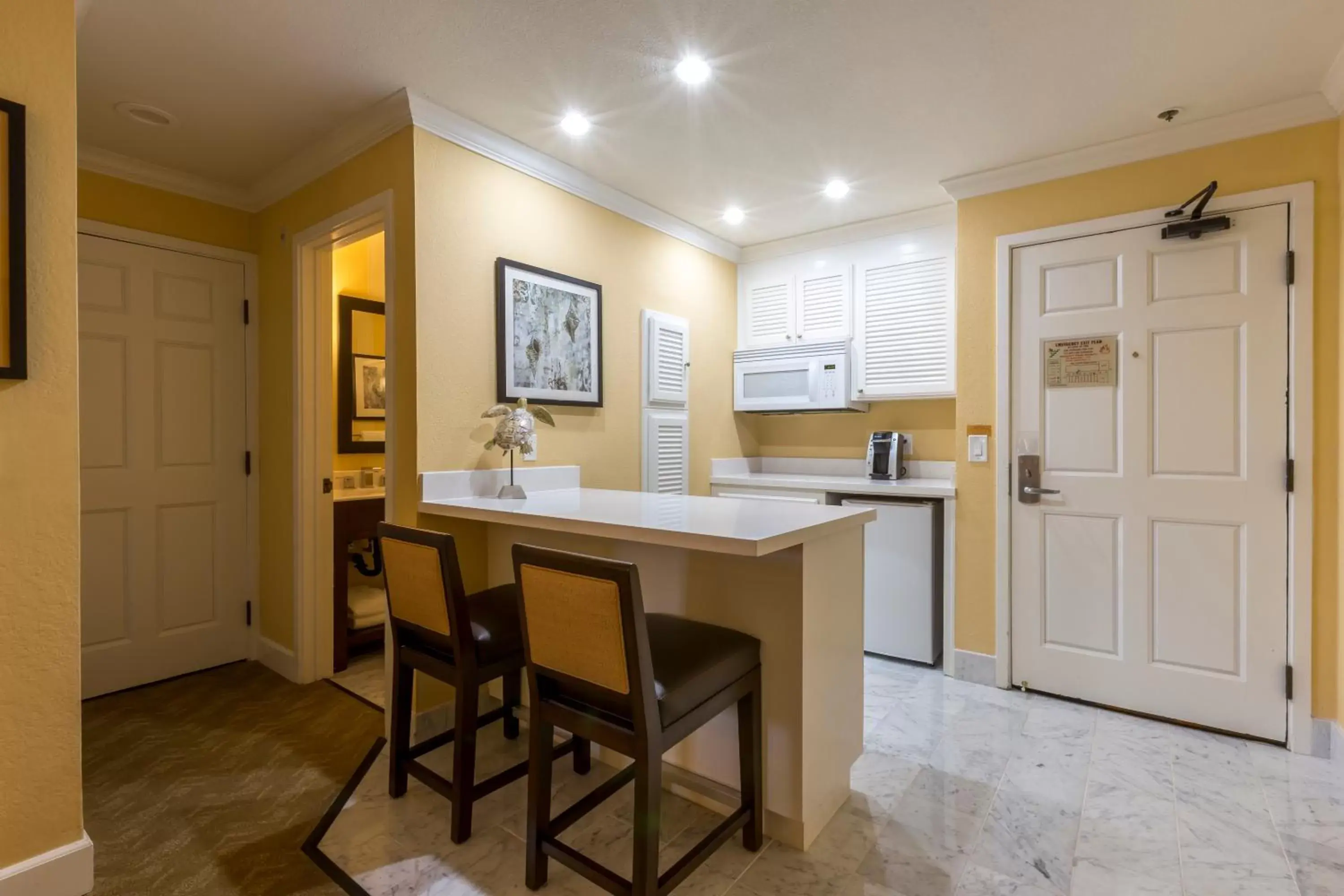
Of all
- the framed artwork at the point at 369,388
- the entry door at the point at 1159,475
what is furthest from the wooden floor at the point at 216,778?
the entry door at the point at 1159,475

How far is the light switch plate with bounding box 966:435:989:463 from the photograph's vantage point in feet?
9.86

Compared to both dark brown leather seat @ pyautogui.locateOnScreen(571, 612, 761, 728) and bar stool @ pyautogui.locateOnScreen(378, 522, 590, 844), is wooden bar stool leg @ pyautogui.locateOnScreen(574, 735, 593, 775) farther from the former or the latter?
dark brown leather seat @ pyautogui.locateOnScreen(571, 612, 761, 728)

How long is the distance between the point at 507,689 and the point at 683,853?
3.08 ft

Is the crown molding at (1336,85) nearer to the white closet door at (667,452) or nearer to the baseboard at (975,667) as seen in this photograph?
the baseboard at (975,667)

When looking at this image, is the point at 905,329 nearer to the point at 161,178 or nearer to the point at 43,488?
the point at 43,488

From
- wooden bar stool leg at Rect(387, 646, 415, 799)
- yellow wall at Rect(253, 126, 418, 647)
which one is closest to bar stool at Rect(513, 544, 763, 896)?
wooden bar stool leg at Rect(387, 646, 415, 799)

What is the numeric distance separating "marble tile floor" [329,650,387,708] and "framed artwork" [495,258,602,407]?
1.47 metres

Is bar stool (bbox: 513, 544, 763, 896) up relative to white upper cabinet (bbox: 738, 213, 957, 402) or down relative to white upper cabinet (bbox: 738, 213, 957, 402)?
down

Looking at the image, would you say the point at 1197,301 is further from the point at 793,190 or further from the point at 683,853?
the point at 683,853

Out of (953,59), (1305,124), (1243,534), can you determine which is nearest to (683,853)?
(1243,534)

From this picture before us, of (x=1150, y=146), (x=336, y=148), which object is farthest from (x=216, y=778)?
(x=1150, y=146)

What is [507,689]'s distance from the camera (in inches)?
Result: 95.1

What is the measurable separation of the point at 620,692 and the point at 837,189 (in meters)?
2.70

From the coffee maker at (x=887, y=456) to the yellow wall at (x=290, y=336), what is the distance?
2.54 meters
